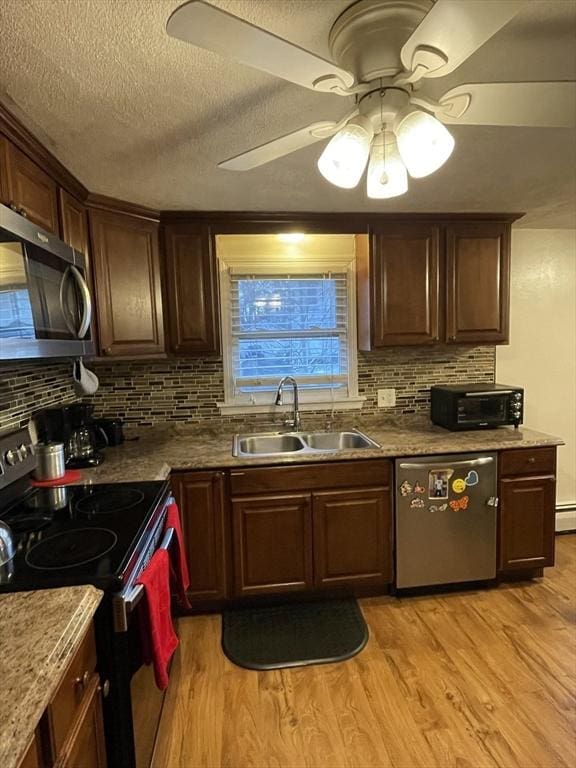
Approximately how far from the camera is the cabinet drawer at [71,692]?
842 millimetres

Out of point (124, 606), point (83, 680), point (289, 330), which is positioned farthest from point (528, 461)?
point (83, 680)

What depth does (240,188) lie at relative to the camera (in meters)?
2.07

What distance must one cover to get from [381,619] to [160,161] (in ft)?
7.97

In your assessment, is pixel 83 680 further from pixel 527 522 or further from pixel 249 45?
pixel 527 522

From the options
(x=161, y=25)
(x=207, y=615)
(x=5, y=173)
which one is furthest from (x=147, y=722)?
(x=161, y=25)

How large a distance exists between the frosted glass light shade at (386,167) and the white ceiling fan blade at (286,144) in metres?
0.13

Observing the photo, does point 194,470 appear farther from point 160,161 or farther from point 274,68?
point 274,68

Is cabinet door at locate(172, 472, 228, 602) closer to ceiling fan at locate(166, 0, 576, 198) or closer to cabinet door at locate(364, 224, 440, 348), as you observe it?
cabinet door at locate(364, 224, 440, 348)

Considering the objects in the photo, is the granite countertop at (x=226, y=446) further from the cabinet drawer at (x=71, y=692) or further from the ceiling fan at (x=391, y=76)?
the ceiling fan at (x=391, y=76)

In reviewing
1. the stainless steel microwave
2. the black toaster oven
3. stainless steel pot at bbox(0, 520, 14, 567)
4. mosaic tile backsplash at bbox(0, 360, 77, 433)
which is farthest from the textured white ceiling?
stainless steel pot at bbox(0, 520, 14, 567)

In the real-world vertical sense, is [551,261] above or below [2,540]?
above

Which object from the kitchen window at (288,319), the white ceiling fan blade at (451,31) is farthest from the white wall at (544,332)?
the white ceiling fan blade at (451,31)

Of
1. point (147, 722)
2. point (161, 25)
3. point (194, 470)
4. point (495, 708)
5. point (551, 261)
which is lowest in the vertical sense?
point (495, 708)

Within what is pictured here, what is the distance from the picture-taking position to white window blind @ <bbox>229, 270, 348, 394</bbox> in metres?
2.83
